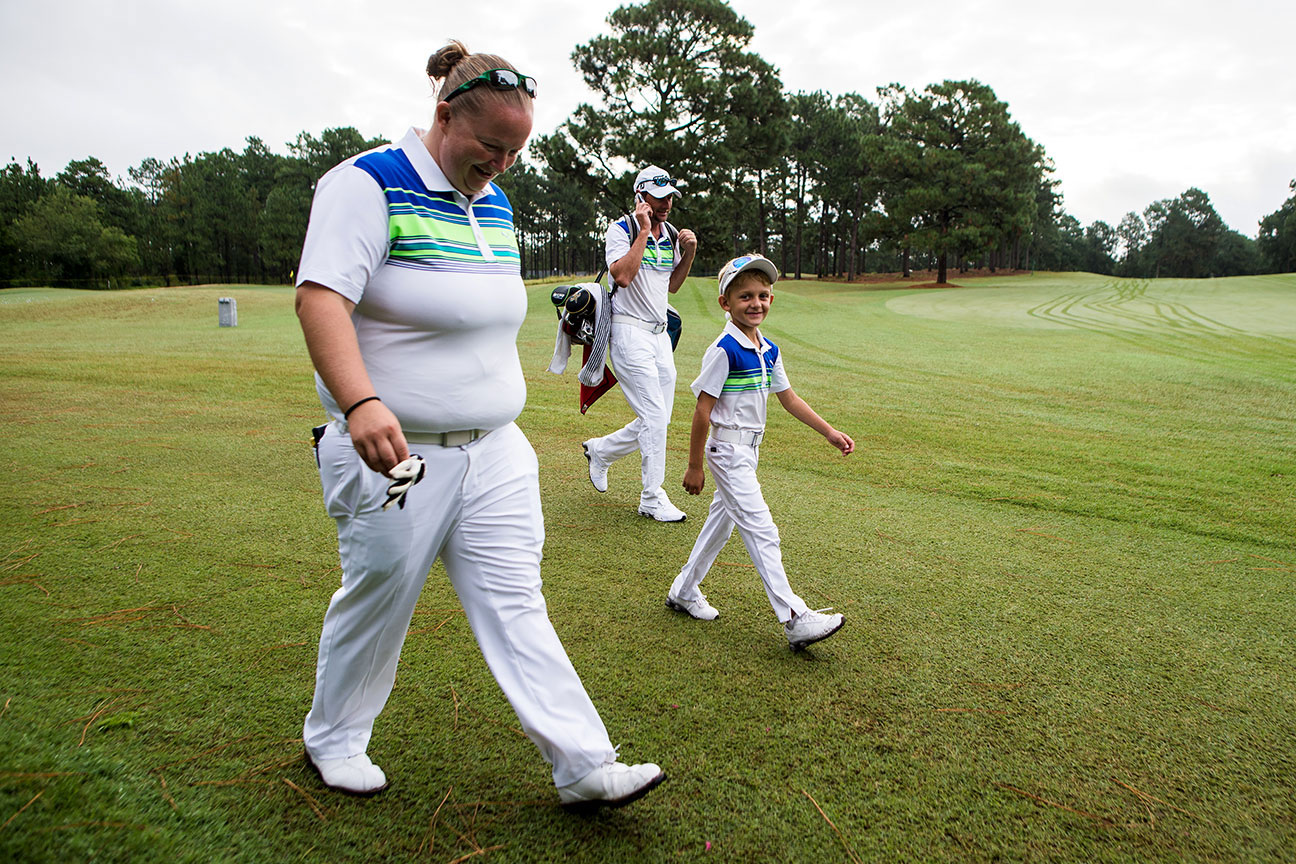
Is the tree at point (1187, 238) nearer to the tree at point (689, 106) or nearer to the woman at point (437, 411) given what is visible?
the tree at point (689, 106)

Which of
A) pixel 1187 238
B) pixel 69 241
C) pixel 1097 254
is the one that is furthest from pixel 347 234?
pixel 1097 254

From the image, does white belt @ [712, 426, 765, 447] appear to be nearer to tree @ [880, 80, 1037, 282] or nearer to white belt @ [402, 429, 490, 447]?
white belt @ [402, 429, 490, 447]

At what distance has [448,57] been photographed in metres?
2.26

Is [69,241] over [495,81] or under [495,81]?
over

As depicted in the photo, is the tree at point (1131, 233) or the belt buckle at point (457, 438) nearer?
the belt buckle at point (457, 438)

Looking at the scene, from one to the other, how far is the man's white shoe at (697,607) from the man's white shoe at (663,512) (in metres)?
1.53

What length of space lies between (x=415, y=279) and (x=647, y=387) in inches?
139

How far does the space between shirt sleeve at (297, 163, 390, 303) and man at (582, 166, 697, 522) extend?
337 cm

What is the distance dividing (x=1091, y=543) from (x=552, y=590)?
369 centimetres

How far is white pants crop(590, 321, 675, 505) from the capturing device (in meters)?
5.49

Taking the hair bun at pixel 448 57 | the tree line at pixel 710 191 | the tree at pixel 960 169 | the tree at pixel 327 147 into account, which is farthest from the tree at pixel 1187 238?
the hair bun at pixel 448 57

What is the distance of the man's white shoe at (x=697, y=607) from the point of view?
12.5 ft

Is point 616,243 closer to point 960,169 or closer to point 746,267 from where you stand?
point 746,267

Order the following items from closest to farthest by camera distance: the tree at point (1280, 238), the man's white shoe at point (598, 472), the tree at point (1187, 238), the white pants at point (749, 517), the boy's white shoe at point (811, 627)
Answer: the boy's white shoe at point (811, 627), the white pants at point (749, 517), the man's white shoe at point (598, 472), the tree at point (1280, 238), the tree at point (1187, 238)
